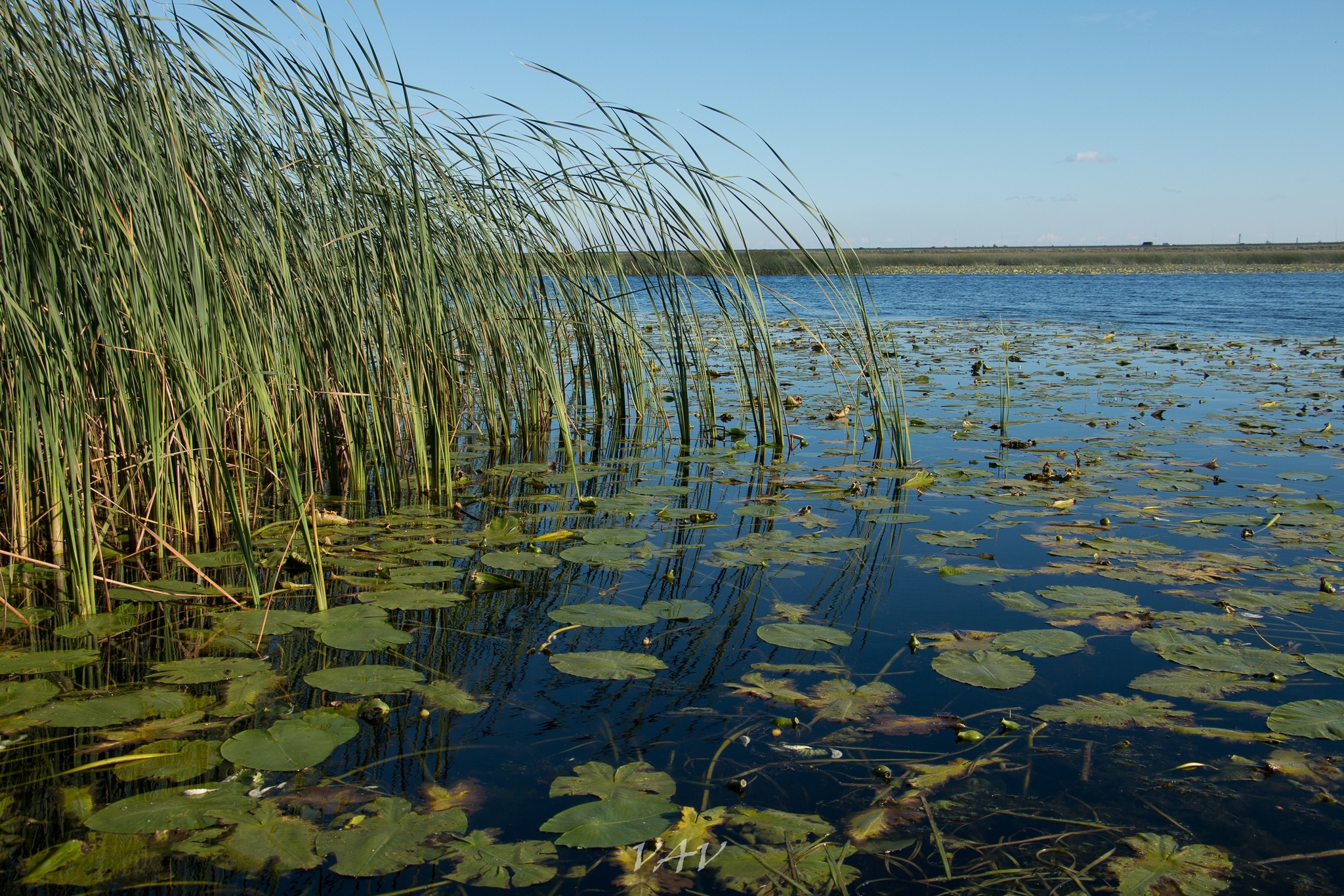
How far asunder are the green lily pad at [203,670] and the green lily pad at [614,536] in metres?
1.19

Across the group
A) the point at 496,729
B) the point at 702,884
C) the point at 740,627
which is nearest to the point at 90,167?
the point at 496,729

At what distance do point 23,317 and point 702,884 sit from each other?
6.06 ft

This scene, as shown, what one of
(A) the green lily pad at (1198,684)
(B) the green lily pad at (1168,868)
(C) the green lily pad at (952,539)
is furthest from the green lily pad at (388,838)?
(C) the green lily pad at (952,539)

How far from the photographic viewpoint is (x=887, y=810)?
1505 mm

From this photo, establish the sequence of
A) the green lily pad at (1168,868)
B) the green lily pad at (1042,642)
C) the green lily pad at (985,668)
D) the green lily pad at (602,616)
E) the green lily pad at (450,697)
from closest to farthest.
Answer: the green lily pad at (1168,868) < the green lily pad at (450,697) < the green lily pad at (985,668) < the green lily pad at (1042,642) < the green lily pad at (602,616)

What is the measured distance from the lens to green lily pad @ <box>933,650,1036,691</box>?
1944mm

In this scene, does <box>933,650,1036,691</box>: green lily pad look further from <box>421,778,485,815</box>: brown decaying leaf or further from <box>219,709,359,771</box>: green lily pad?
<box>219,709,359,771</box>: green lily pad

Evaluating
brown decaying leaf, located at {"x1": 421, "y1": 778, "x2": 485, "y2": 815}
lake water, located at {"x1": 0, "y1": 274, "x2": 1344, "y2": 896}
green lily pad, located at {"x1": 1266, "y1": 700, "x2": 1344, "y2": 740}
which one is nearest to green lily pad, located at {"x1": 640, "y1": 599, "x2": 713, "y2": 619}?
lake water, located at {"x1": 0, "y1": 274, "x2": 1344, "y2": 896}

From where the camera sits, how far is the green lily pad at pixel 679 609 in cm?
235

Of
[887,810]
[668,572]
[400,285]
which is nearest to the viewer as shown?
[887,810]

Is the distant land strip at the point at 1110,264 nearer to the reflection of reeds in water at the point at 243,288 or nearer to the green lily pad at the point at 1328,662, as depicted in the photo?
the reflection of reeds in water at the point at 243,288

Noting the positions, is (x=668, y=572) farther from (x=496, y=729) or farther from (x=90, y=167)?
(x=90, y=167)

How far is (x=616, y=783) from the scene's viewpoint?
157 cm

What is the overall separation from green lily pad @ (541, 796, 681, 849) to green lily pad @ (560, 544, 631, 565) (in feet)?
4.17
